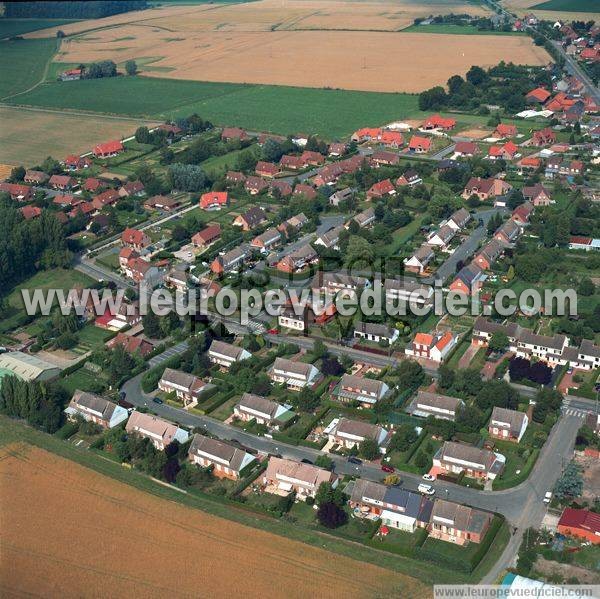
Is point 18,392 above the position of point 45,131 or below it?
below

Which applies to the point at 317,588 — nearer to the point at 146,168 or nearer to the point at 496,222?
the point at 496,222

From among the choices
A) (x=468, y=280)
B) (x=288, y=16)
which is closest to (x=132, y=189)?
(x=468, y=280)

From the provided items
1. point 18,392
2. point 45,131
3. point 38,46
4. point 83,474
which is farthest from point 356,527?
point 38,46

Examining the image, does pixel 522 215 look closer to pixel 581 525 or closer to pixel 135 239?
pixel 135 239

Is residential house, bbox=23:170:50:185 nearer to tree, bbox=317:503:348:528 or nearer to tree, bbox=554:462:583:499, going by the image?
tree, bbox=317:503:348:528

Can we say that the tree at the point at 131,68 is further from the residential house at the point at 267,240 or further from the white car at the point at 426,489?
the white car at the point at 426,489

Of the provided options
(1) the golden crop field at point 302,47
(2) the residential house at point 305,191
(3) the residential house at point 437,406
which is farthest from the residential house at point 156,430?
(1) the golden crop field at point 302,47
